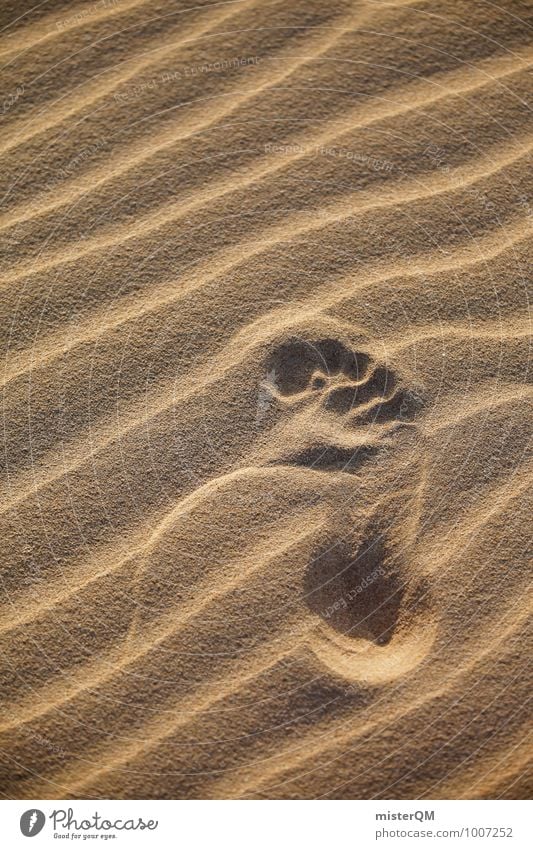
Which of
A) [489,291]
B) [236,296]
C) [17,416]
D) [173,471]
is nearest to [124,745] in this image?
[173,471]

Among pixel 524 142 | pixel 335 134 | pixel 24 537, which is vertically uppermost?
pixel 335 134

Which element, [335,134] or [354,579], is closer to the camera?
[354,579]

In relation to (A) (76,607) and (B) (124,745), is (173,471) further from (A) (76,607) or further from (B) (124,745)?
(B) (124,745)
